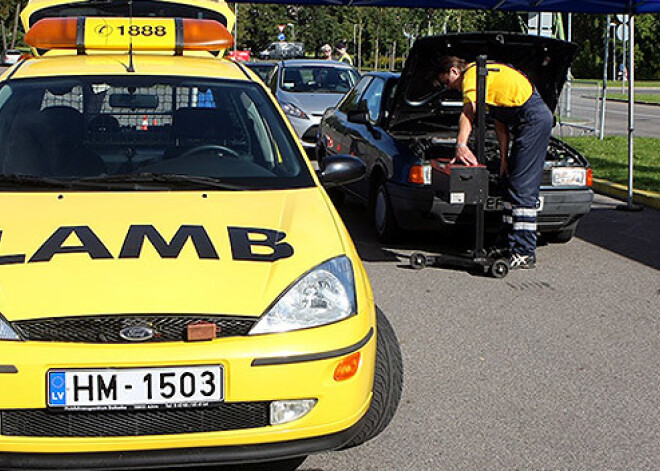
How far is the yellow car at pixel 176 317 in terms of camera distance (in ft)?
10.6

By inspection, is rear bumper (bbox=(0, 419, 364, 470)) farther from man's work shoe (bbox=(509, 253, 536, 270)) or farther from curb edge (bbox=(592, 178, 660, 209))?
curb edge (bbox=(592, 178, 660, 209))

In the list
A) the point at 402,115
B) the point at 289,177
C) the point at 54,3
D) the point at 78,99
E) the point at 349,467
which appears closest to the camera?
the point at 349,467

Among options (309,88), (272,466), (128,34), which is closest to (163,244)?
(272,466)

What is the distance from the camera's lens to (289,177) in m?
4.50

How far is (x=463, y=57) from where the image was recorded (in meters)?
8.40

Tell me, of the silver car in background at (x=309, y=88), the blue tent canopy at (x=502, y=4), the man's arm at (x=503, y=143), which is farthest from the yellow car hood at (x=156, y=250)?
the silver car in background at (x=309, y=88)

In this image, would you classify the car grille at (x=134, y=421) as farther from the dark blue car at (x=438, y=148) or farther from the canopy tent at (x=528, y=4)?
the canopy tent at (x=528, y=4)

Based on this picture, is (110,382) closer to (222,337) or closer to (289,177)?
(222,337)

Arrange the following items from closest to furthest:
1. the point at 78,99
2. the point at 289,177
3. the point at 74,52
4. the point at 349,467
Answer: the point at 349,467 → the point at 289,177 → the point at 78,99 → the point at 74,52

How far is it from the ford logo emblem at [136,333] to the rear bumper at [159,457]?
365mm

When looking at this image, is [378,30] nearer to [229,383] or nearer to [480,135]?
[480,135]

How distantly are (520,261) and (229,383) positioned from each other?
486 cm

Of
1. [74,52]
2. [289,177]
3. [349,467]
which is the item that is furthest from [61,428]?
[74,52]

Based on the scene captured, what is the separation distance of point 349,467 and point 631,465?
1110 mm
